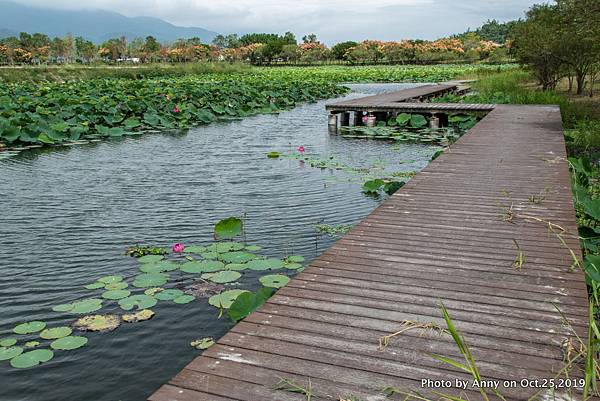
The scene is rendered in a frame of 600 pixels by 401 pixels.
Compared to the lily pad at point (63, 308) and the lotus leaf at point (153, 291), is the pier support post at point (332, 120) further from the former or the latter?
the lily pad at point (63, 308)

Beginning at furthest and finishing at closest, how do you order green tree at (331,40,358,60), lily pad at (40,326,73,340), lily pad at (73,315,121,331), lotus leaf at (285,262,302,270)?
green tree at (331,40,358,60) → lotus leaf at (285,262,302,270) → lily pad at (73,315,121,331) → lily pad at (40,326,73,340)

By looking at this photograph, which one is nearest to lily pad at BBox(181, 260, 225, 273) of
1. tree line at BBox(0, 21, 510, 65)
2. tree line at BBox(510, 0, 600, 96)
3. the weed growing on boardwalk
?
the weed growing on boardwalk

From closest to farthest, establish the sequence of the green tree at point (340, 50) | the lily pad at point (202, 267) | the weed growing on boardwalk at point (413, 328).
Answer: the weed growing on boardwalk at point (413, 328) → the lily pad at point (202, 267) → the green tree at point (340, 50)

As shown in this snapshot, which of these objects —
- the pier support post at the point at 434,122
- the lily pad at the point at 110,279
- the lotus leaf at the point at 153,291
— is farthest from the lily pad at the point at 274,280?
the pier support post at the point at 434,122

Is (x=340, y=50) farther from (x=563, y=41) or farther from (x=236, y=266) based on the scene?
(x=236, y=266)

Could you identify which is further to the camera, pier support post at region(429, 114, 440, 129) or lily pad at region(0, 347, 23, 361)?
pier support post at region(429, 114, 440, 129)

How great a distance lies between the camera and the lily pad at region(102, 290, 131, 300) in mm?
3974

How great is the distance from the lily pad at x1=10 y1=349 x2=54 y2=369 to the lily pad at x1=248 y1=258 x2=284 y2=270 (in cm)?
171

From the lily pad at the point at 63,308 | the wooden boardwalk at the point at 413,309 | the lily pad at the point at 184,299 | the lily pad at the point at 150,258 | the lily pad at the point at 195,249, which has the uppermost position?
the wooden boardwalk at the point at 413,309

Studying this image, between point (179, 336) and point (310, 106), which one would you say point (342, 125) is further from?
point (179, 336)

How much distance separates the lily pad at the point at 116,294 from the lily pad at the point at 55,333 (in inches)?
18.6

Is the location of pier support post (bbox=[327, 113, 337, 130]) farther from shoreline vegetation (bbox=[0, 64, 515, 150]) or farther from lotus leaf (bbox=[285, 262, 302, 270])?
lotus leaf (bbox=[285, 262, 302, 270])

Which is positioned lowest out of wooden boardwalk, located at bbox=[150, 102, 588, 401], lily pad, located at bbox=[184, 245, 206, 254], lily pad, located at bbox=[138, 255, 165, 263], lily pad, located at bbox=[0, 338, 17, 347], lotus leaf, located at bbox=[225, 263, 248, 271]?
lily pad, located at bbox=[0, 338, 17, 347]

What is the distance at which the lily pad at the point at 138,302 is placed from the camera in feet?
12.6
